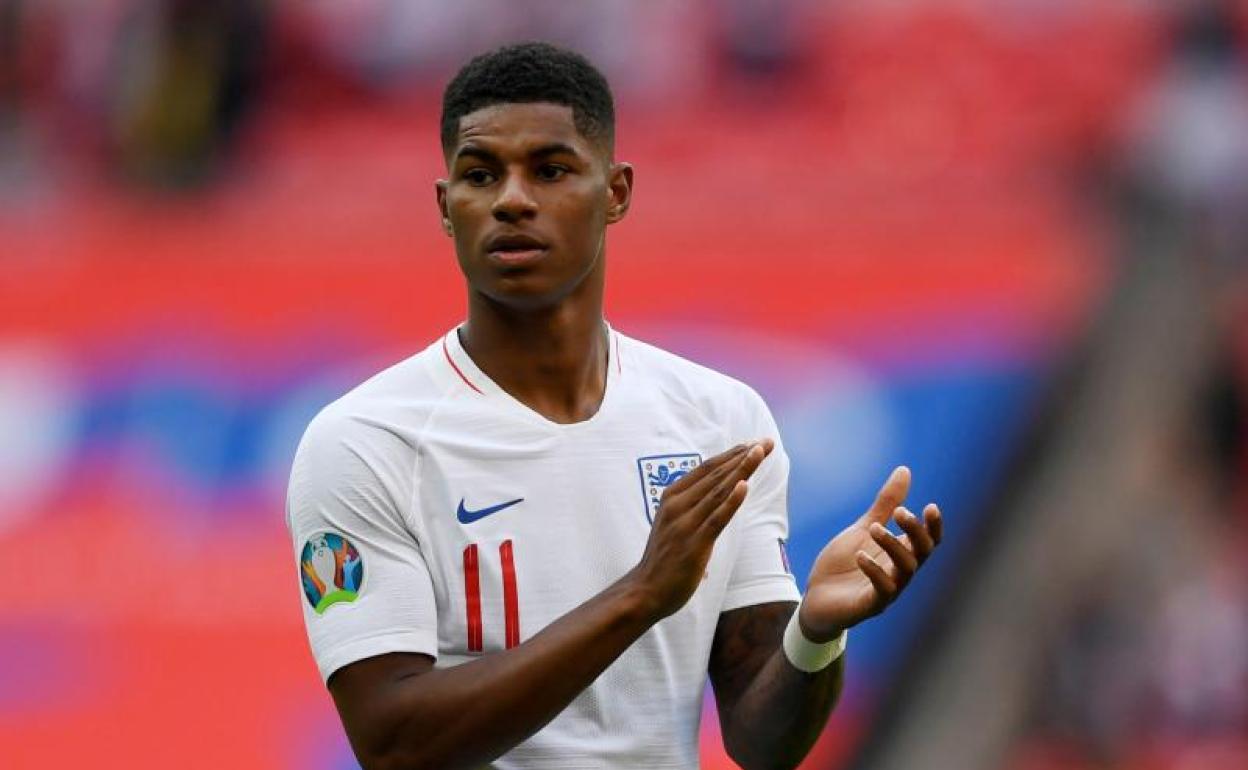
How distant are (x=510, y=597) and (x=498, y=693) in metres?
0.28

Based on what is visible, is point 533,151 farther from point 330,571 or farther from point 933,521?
point 933,521

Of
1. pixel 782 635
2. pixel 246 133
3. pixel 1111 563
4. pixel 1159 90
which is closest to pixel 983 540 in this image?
pixel 1111 563

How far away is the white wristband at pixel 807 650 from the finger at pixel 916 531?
0.78 feet

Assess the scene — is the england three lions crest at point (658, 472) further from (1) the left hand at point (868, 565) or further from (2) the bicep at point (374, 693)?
(2) the bicep at point (374, 693)

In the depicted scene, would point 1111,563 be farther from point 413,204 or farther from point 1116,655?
point 413,204

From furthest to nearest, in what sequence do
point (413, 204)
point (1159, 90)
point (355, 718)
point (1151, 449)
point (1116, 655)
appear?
point (413, 204), point (1159, 90), point (1151, 449), point (1116, 655), point (355, 718)

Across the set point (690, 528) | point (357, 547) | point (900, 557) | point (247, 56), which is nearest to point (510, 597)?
point (357, 547)

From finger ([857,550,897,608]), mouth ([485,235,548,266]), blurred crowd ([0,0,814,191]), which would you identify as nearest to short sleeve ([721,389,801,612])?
finger ([857,550,897,608])

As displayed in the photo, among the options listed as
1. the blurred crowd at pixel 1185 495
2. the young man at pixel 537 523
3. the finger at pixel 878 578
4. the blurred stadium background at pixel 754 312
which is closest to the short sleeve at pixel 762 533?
the young man at pixel 537 523

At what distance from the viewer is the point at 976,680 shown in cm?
844

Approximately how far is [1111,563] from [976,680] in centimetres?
74

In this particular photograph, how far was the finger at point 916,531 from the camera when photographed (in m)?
3.25

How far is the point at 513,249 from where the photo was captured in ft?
11.3

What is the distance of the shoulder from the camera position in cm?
370
